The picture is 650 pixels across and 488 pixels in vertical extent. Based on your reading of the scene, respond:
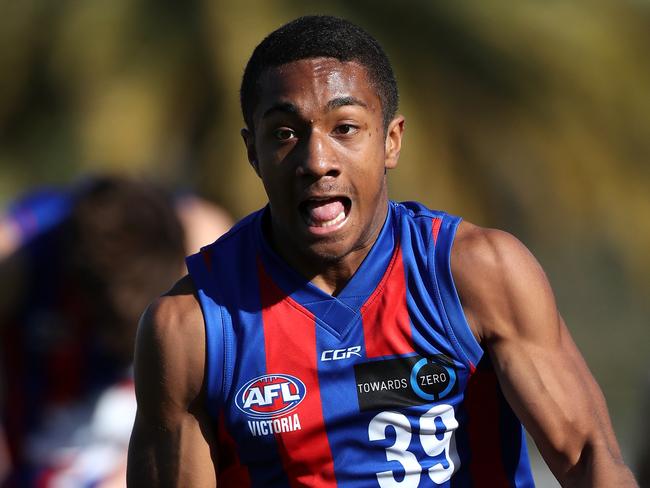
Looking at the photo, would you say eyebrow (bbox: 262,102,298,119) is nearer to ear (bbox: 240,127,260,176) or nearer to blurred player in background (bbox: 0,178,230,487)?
ear (bbox: 240,127,260,176)

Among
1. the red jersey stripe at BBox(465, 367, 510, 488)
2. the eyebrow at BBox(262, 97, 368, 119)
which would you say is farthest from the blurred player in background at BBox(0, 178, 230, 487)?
the red jersey stripe at BBox(465, 367, 510, 488)

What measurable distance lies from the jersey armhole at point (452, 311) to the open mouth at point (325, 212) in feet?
0.88

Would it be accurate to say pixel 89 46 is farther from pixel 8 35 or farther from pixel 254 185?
pixel 254 185

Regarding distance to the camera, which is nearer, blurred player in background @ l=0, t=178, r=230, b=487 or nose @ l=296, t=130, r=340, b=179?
nose @ l=296, t=130, r=340, b=179

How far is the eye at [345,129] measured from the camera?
318 centimetres

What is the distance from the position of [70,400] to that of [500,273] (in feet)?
7.04

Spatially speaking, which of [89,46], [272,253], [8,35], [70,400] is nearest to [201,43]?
[89,46]

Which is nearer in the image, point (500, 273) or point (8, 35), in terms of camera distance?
point (500, 273)

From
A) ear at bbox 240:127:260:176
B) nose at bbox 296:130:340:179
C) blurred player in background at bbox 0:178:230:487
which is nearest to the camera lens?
nose at bbox 296:130:340:179

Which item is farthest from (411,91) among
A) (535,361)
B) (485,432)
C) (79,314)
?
(535,361)

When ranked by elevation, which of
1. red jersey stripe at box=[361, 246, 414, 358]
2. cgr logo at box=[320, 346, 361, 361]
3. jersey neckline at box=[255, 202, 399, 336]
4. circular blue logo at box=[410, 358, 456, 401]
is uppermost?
jersey neckline at box=[255, 202, 399, 336]

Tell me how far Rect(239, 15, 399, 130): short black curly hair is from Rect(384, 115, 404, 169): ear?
3 centimetres

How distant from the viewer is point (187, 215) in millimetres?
5008

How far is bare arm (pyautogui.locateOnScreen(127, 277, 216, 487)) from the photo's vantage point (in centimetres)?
321
